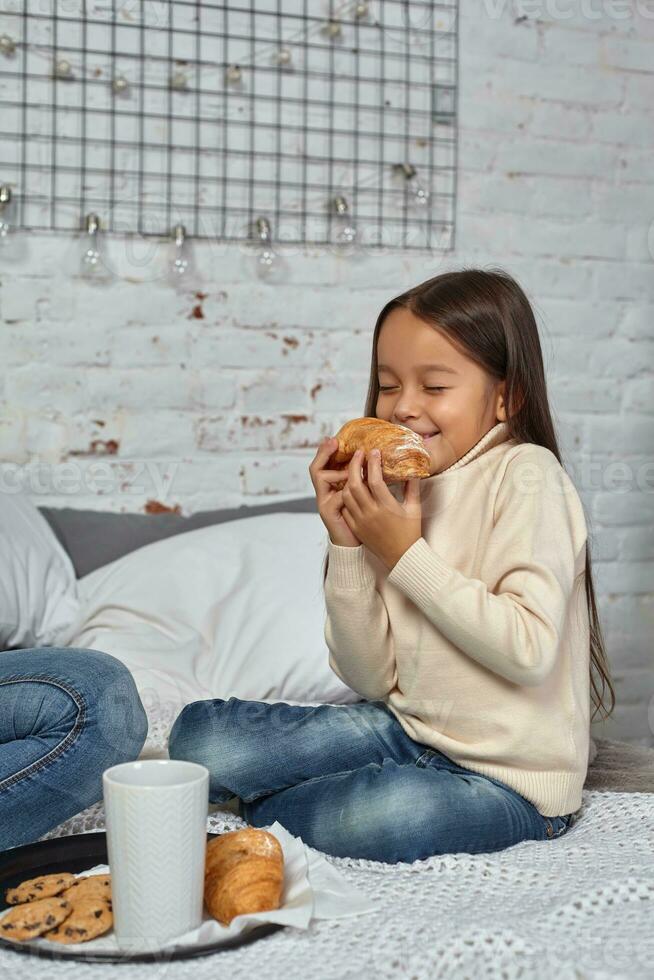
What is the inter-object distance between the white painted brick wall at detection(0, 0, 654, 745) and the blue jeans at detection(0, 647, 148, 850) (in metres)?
0.89

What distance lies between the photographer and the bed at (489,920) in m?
0.68

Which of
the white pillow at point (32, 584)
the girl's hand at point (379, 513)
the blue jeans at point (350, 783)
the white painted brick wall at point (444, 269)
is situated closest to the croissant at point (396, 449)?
the girl's hand at point (379, 513)

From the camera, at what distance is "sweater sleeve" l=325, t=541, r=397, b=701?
3.53 feet

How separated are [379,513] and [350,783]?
25cm

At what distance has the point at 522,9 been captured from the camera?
200cm

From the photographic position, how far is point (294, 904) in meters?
0.76

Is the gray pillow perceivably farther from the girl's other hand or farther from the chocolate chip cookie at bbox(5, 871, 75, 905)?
the chocolate chip cookie at bbox(5, 871, 75, 905)

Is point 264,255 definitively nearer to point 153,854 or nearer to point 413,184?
point 413,184

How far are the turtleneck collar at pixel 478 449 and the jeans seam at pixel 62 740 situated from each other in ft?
1.34

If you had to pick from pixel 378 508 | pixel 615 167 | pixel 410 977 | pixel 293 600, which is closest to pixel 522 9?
pixel 615 167

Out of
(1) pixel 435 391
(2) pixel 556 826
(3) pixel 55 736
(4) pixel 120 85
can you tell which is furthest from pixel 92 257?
(2) pixel 556 826

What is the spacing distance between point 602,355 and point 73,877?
5.25 ft

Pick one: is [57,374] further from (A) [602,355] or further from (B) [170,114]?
(A) [602,355]

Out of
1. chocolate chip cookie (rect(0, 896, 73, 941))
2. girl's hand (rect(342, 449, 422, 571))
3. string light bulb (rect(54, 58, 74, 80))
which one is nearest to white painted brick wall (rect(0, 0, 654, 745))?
string light bulb (rect(54, 58, 74, 80))
